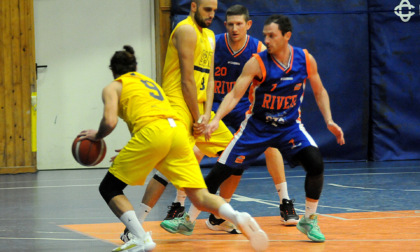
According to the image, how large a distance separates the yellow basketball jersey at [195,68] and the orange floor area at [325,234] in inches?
40.4

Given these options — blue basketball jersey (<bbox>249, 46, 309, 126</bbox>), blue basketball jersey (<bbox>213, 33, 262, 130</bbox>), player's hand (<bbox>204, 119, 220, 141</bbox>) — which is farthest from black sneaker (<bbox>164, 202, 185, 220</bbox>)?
blue basketball jersey (<bbox>249, 46, 309, 126</bbox>)

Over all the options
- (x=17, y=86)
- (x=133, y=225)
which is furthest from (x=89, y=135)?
(x=17, y=86)

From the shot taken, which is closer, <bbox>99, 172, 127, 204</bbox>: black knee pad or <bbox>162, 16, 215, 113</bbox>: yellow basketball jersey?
<bbox>99, 172, 127, 204</bbox>: black knee pad

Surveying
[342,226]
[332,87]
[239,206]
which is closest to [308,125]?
[332,87]

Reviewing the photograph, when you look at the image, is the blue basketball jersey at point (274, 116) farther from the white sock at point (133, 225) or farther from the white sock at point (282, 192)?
the white sock at point (133, 225)

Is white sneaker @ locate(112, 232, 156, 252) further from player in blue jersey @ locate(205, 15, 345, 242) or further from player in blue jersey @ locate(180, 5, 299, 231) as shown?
player in blue jersey @ locate(180, 5, 299, 231)

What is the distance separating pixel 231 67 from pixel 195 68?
0.86 m

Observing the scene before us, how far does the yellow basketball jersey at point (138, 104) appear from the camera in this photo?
4.61m

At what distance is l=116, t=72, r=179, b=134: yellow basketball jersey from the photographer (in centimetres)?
461

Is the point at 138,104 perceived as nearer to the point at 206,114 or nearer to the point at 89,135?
the point at 89,135

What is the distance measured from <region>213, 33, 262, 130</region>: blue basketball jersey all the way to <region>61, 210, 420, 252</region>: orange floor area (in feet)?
3.12

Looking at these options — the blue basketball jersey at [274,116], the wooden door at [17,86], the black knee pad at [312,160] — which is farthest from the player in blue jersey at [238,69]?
the wooden door at [17,86]

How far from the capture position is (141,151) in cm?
454

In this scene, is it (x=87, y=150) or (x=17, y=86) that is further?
(x=17, y=86)
